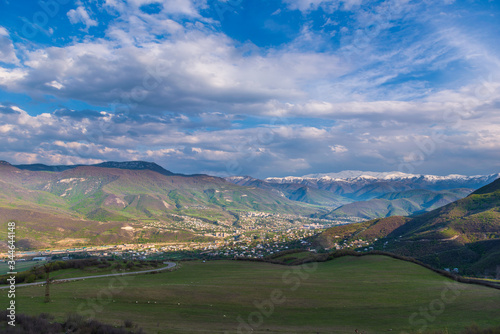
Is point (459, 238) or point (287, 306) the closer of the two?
point (287, 306)

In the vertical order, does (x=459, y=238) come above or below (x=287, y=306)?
below

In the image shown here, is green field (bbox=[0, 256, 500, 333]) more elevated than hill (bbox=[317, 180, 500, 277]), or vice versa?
green field (bbox=[0, 256, 500, 333])

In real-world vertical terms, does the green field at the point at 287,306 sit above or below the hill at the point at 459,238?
above

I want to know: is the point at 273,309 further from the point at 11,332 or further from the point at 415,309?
the point at 11,332

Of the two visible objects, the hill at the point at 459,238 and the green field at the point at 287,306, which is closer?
the green field at the point at 287,306
